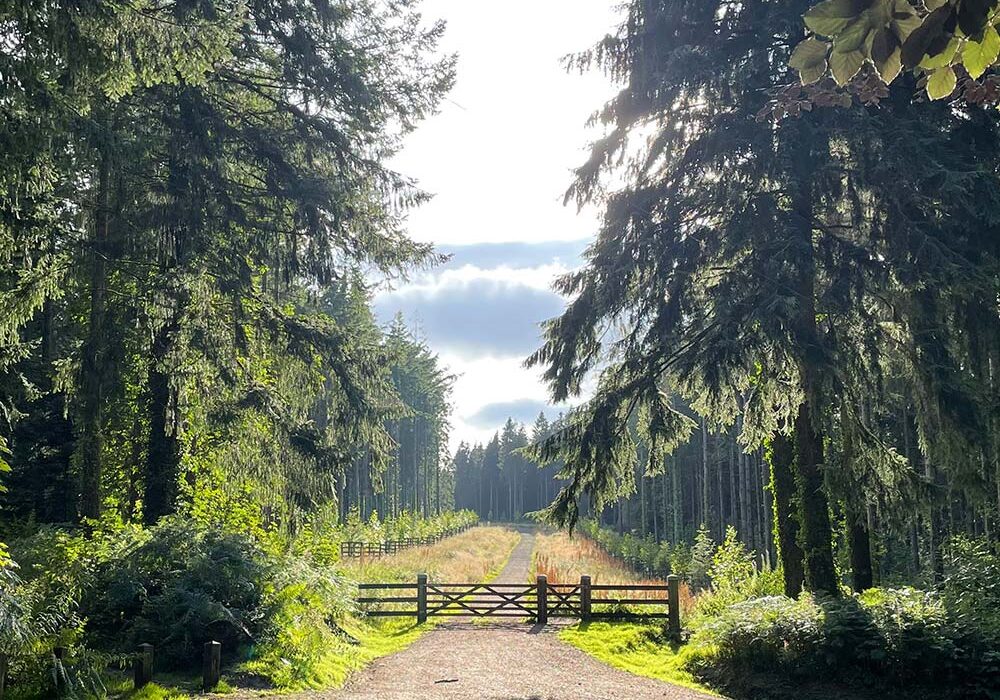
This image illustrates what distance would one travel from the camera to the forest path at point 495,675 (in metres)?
11.5

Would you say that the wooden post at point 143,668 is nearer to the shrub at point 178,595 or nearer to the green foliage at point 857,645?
the shrub at point 178,595

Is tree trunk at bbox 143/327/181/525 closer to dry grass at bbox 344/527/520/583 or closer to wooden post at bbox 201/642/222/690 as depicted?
wooden post at bbox 201/642/222/690

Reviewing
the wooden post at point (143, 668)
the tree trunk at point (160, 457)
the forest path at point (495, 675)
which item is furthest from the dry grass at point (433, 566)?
the wooden post at point (143, 668)

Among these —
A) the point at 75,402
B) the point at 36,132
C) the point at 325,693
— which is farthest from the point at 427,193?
the point at 325,693

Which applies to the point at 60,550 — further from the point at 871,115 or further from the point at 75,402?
the point at 871,115

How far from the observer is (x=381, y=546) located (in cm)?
3831

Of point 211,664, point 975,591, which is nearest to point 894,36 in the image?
point 211,664

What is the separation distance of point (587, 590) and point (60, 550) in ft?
40.7

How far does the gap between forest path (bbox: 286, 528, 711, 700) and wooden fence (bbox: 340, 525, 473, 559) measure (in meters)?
14.3

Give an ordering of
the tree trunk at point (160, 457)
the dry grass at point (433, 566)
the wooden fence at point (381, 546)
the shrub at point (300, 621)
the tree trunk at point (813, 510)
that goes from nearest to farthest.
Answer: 1. the shrub at point (300, 621)
2. the tree trunk at point (813, 510)
3. the tree trunk at point (160, 457)
4. the dry grass at point (433, 566)
5. the wooden fence at point (381, 546)

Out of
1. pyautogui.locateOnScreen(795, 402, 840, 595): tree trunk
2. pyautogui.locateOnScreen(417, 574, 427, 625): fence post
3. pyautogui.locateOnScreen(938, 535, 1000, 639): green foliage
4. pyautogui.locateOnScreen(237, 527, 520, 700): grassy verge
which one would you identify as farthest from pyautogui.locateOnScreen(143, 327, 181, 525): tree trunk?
pyautogui.locateOnScreen(938, 535, 1000, 639): green foliage

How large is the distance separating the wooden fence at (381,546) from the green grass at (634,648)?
14239 mm

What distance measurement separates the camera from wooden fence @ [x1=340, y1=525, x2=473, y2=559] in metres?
34.1

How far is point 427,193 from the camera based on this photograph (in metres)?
17.7
